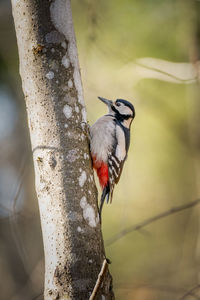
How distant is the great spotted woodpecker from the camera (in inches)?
118

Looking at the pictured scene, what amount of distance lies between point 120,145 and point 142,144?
3.49 metres

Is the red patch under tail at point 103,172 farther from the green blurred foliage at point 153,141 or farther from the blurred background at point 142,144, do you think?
the green blurred foliage at point 153,141

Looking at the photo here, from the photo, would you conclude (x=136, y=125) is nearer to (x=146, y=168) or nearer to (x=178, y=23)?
(x=146, y=168)

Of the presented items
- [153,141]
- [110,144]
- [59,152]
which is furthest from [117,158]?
[153,141]

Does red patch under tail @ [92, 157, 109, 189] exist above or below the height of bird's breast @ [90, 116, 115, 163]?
below

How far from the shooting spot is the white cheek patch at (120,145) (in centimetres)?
A: 335

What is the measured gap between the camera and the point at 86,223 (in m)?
1.92

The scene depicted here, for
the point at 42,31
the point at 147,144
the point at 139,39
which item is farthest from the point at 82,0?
the point at 42,31

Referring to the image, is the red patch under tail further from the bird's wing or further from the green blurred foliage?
the green blurred foliage

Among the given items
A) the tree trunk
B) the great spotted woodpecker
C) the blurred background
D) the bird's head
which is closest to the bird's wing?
the great spotted woodpecker

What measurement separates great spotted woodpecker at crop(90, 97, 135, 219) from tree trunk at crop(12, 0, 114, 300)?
719 millimetres

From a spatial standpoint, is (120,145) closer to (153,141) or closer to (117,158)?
(117,158)

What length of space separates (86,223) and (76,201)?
0.14 meters

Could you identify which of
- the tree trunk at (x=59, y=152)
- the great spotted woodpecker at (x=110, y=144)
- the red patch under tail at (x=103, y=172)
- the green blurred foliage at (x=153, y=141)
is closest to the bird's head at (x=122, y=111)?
the great spotted woodpecker at (x=110, y=144)
